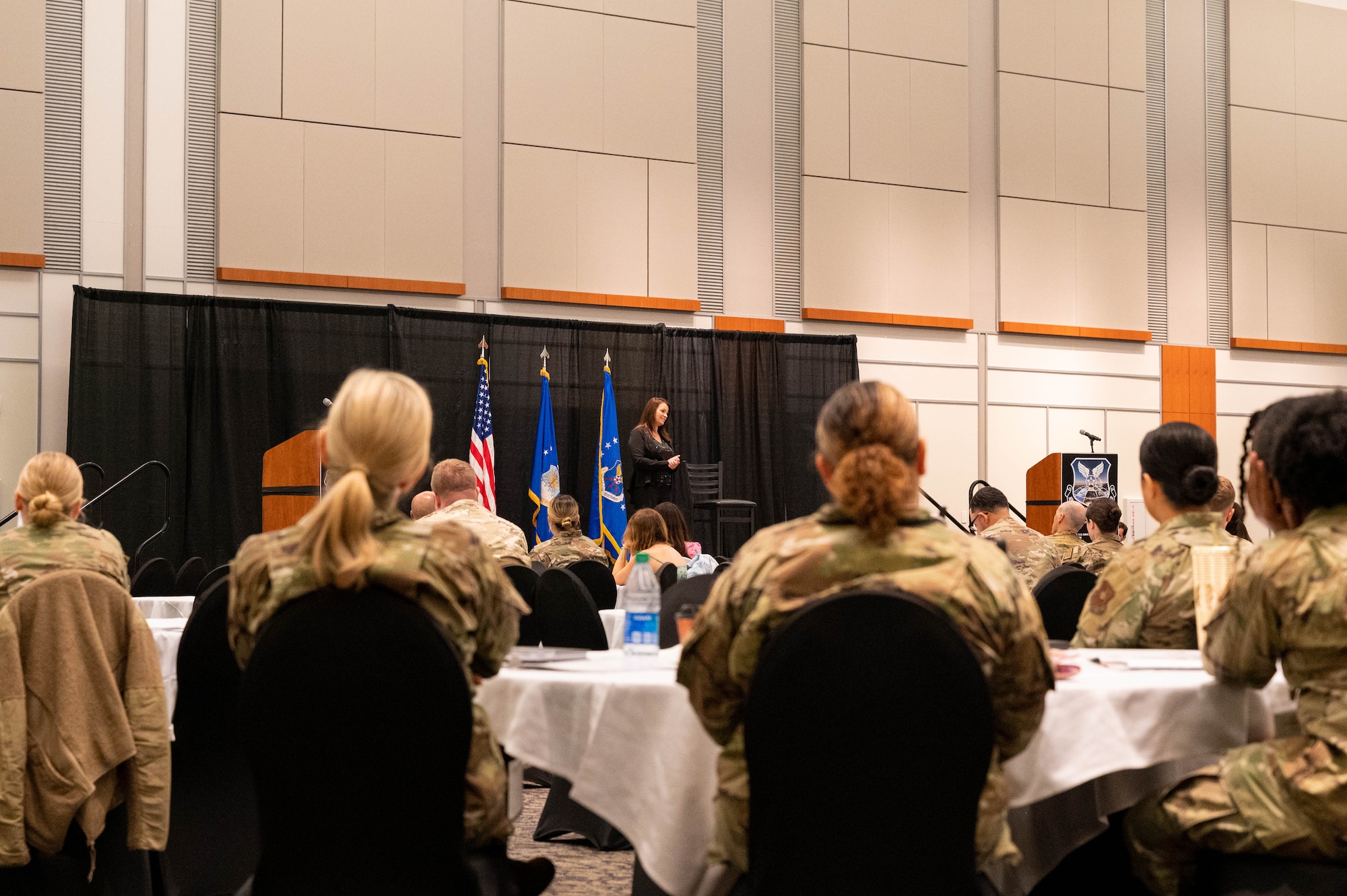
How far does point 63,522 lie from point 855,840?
6.56 ft

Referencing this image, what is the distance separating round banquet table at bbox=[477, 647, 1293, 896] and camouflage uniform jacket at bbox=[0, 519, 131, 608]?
98cm

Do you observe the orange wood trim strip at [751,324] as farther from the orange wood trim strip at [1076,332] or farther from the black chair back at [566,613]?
the black chair back at [566,613]

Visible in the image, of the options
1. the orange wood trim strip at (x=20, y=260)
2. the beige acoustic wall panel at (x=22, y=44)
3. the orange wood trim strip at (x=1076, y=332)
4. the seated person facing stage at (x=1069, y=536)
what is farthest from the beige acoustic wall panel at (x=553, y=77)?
the seated person facing stage at (x=1069, y=536)

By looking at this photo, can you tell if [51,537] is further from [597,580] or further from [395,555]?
[597,580]

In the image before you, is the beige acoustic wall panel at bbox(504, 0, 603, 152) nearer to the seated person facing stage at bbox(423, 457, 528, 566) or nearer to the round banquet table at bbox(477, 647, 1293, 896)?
the seated person facing stage at bbox(423, 457, 528, 566)

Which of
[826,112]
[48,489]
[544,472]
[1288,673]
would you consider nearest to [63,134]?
[544,472]

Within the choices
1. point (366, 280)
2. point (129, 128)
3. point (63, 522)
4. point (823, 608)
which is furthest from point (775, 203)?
point (823, 608)

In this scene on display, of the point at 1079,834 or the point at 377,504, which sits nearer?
the point at 377,504

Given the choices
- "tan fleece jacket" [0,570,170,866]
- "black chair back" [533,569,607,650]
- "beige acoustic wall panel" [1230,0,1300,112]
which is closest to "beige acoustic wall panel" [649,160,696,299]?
"beige acoustic wall panel" [1230,0,1300,112]

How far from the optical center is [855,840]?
1.53m

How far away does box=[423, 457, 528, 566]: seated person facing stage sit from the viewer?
15.6 ft

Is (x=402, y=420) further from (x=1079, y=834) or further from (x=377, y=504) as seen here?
(x=1079, y=834)

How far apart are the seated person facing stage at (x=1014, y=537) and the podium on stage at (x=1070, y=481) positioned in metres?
4.40

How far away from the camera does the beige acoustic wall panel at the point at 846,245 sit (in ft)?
37.3
